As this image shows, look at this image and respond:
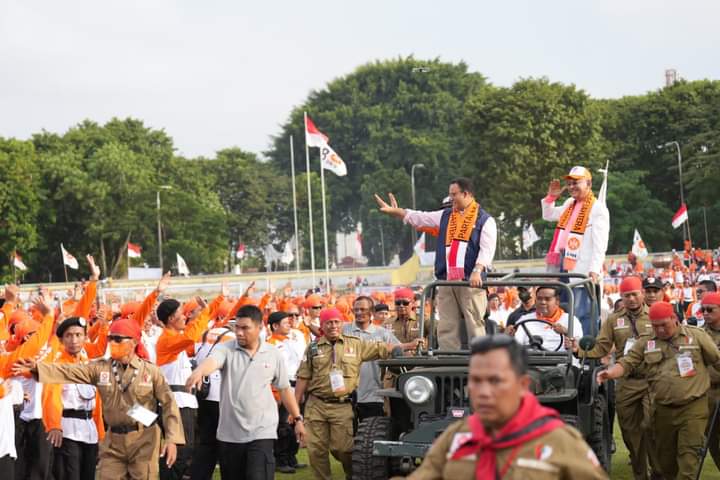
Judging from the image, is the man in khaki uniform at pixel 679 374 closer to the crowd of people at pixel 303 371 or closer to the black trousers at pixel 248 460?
the crowd of people at pixel 303 371

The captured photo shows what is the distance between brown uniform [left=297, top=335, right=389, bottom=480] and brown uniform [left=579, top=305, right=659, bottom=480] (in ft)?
7.13

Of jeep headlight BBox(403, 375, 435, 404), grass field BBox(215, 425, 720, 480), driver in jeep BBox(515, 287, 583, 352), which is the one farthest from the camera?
grass field BBox(215, 425, 720, 480)

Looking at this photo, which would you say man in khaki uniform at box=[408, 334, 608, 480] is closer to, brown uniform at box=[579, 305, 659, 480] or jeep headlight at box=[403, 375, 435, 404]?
jeep headlight at box=[403, 375, 435, 404]

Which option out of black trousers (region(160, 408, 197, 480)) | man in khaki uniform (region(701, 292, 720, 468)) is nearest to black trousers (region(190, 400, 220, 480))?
black trousers (region(160, 408, 197, 480))

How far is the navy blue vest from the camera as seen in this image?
11.7 meters

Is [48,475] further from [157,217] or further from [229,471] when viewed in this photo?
[157,217]

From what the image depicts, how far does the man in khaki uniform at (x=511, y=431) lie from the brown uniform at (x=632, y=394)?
6.67m

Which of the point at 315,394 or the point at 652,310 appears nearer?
the point at 652,310

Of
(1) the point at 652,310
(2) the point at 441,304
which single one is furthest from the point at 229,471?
(1) the point at 652,310

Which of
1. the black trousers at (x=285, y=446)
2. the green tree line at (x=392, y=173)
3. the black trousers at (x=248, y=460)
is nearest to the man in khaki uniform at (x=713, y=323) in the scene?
the black trousers at (x=248, y=460)

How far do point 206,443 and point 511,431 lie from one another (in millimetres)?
6792

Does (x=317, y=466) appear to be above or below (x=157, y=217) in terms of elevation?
below

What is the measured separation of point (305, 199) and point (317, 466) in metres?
84.2

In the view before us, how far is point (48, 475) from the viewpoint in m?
11.5
